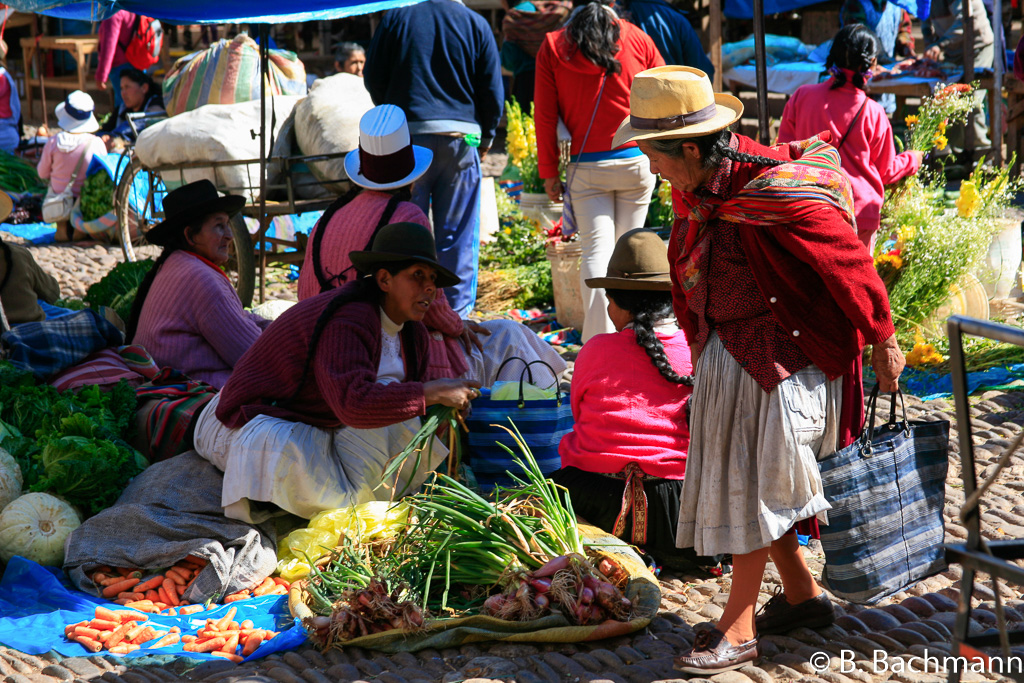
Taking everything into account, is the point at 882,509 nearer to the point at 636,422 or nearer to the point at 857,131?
the point at 636,422

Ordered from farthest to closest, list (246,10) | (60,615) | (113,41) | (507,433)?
(113,41)
(246,10)
(507,433)
(60,615)

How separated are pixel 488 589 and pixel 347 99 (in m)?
4.35

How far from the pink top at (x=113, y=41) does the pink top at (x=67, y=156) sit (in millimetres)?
2303

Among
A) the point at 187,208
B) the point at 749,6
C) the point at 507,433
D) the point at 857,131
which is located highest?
the point at 749,6

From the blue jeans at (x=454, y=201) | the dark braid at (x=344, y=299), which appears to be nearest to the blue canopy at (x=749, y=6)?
Result: the blue jeans at (x=454, y=201)

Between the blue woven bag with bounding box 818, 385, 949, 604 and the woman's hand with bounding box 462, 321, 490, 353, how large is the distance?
2.00m

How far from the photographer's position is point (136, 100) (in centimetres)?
995

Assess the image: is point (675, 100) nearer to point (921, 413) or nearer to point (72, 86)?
point (921, 413)

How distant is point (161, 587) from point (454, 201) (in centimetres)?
307

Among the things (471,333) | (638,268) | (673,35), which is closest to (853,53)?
(673,35)

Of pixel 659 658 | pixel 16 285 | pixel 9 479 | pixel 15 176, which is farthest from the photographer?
pixel 15 176

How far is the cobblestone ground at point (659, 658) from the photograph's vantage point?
2.71 m

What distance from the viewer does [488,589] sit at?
10.4ft

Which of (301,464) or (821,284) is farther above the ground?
(821,284)
